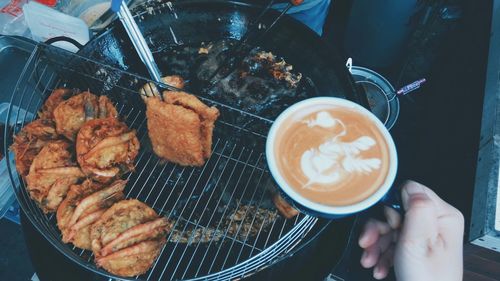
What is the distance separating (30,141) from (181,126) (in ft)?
3.48

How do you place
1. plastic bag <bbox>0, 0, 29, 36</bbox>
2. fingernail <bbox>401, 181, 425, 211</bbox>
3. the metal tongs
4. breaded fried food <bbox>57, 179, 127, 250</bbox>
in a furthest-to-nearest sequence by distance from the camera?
plastic bag <bbox>0, 0, 29, 36</bbox> → breaded fried food <bbox>57, 179, 127, 250</bbox> → fingernail <bbox>401, 181, 425, 211</bbox> → the metal tongs

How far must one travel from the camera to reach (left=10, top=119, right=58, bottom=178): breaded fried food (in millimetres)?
2416

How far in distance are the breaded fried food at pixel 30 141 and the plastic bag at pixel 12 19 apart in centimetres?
171

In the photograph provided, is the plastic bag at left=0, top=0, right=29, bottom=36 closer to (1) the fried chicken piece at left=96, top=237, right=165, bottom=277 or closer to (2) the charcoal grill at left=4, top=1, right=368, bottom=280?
(2) the charcoal grill at left=4, top=1, right=368, bottom=280

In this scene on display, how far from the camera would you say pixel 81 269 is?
8.50ft

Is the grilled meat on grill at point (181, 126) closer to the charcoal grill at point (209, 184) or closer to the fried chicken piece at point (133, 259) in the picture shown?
the charcoal grill at point (209, 184)

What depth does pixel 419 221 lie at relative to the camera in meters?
1.92

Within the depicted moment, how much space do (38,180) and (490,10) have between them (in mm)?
4189

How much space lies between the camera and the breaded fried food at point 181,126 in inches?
91.7

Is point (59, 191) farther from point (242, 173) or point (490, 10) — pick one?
point (490, 10)

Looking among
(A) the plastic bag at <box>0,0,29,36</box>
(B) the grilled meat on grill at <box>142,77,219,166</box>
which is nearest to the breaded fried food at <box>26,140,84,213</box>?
(B) the grilled meat on grill at <box>142,77,219,166</box>

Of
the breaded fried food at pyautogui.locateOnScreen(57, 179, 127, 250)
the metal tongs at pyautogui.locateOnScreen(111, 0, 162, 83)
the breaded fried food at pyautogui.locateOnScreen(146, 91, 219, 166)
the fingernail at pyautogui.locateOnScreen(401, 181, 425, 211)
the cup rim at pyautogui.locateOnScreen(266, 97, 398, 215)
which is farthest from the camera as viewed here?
the breaded fried food at pyautogui.locateOnScreen(146, 91, 219, 166)

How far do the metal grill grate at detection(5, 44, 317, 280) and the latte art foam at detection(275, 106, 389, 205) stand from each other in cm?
48

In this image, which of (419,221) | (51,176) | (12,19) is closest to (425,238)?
(419,221)
